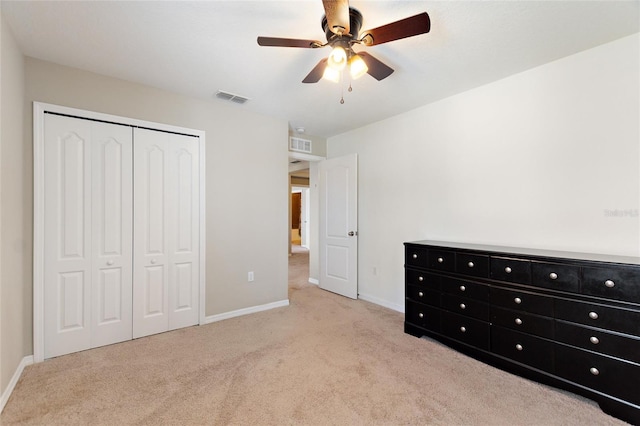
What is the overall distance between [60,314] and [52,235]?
0.70 meters

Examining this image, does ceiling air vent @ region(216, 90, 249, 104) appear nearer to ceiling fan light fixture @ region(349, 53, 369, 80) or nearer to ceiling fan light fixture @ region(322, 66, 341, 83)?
ceiling fan light fixture @ region(322, 66, 341, 83)

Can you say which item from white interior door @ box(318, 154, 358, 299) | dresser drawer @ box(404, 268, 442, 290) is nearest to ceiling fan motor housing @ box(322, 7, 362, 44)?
dresser drawer @ box(404, 268, 442, 290)

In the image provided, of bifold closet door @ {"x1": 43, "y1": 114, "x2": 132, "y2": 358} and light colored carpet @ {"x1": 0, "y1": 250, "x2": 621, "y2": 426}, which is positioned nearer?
light colored carpet @ {"x1": 0, "y1": 250, "x2": 621, "y2": 426}

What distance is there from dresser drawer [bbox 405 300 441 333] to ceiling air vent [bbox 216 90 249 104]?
286cm

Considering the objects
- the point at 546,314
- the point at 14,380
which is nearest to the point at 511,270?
the point at 546,314

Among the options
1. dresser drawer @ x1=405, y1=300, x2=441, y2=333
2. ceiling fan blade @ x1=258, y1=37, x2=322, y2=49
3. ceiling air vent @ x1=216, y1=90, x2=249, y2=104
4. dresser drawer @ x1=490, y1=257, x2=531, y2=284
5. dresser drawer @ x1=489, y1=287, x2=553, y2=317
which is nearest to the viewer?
ceiling fan blade @ x1=258, y1=37, x2=322, y2=49

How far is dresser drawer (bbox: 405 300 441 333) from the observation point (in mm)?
2761

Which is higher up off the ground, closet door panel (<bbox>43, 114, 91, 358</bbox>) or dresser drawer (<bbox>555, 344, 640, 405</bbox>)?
closet door panel (<bbox>43, 114, 91, 358</bbox>)

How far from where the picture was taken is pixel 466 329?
8.28ft

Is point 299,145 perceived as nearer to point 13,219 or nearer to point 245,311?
point 245,311

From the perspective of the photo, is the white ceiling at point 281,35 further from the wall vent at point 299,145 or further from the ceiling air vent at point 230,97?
the wall vent at point 299,145

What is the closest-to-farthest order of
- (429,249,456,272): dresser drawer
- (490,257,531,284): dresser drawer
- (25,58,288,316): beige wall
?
1. (490,257,531,284): dresser drawer
2. (429,249,456,272): dresser drawer
3. (25,58,288,316): beige wall

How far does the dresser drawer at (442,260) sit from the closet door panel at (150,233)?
9.02 ft

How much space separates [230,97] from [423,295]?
2948 millimetres
